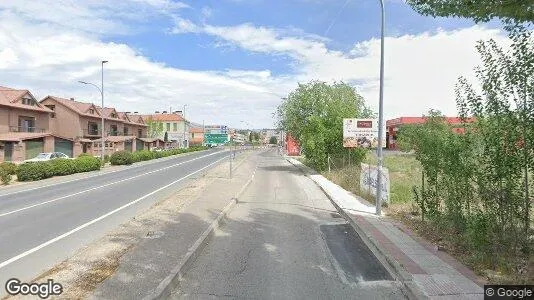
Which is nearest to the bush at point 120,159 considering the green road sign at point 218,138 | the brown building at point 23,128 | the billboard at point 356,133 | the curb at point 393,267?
the brown building at point 23,128

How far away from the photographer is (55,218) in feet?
47.4

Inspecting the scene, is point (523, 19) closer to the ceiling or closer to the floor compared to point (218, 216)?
closer to the ceiling

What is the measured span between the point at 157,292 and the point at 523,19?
7.23 meters

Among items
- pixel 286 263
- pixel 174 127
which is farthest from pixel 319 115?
pixel 174 127

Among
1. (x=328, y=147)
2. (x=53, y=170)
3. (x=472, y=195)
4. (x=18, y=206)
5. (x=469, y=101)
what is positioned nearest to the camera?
(x=469, y=101)

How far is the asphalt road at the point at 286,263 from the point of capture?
712cm

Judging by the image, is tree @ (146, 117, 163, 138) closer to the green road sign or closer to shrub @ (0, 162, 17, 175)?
the green road sign

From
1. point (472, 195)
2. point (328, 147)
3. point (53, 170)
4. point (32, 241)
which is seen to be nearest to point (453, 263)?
point (472, 195)

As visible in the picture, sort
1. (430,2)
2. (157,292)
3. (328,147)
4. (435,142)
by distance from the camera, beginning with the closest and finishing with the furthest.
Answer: (157,292)
(430,2)
(435,142)
(328,147)

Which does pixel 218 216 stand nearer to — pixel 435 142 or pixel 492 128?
pixel 435 142

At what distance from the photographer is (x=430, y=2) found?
26.2ft

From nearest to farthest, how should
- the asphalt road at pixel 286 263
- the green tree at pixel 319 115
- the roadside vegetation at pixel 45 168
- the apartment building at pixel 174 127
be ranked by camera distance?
the asphalt road at pixel 286 263 → the roadside vegetation at pixel 45 168 → the green tree at pixel 319 115 → the apartment building at pixel 174 127

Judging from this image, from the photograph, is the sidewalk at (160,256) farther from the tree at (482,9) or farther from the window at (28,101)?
the window at (28,101)

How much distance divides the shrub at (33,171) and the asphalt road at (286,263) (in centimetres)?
2092
